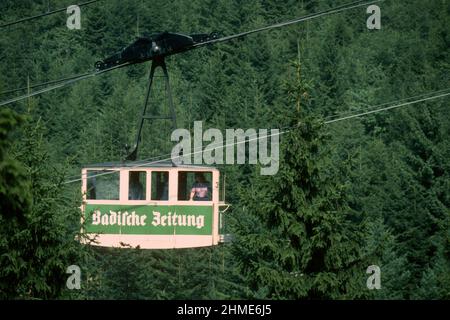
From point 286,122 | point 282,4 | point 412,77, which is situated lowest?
point 286,122

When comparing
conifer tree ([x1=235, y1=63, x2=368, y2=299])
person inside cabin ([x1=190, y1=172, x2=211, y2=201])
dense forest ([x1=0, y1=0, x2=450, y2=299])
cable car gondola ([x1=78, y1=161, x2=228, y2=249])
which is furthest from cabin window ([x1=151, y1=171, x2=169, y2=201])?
conifer tree ([x1=235, y1=63, x2=368, y2=299])

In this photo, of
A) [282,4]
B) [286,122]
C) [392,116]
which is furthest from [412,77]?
[286,122]

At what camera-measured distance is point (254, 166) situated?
4250 centimetres

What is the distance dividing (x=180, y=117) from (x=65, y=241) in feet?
243

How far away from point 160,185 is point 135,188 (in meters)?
0.61

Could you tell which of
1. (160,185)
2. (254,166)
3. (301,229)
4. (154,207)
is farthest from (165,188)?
(254,166)

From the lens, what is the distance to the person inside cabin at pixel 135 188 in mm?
29734

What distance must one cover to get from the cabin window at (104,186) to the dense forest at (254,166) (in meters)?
0.73

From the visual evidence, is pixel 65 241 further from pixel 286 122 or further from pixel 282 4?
pixel 282 4

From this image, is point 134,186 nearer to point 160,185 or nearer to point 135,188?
point 135,188

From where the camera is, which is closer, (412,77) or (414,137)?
(414,137)

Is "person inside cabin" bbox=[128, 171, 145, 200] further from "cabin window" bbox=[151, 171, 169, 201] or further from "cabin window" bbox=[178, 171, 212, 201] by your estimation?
"cabin window" bbox=[178, 171, 212, 201]
